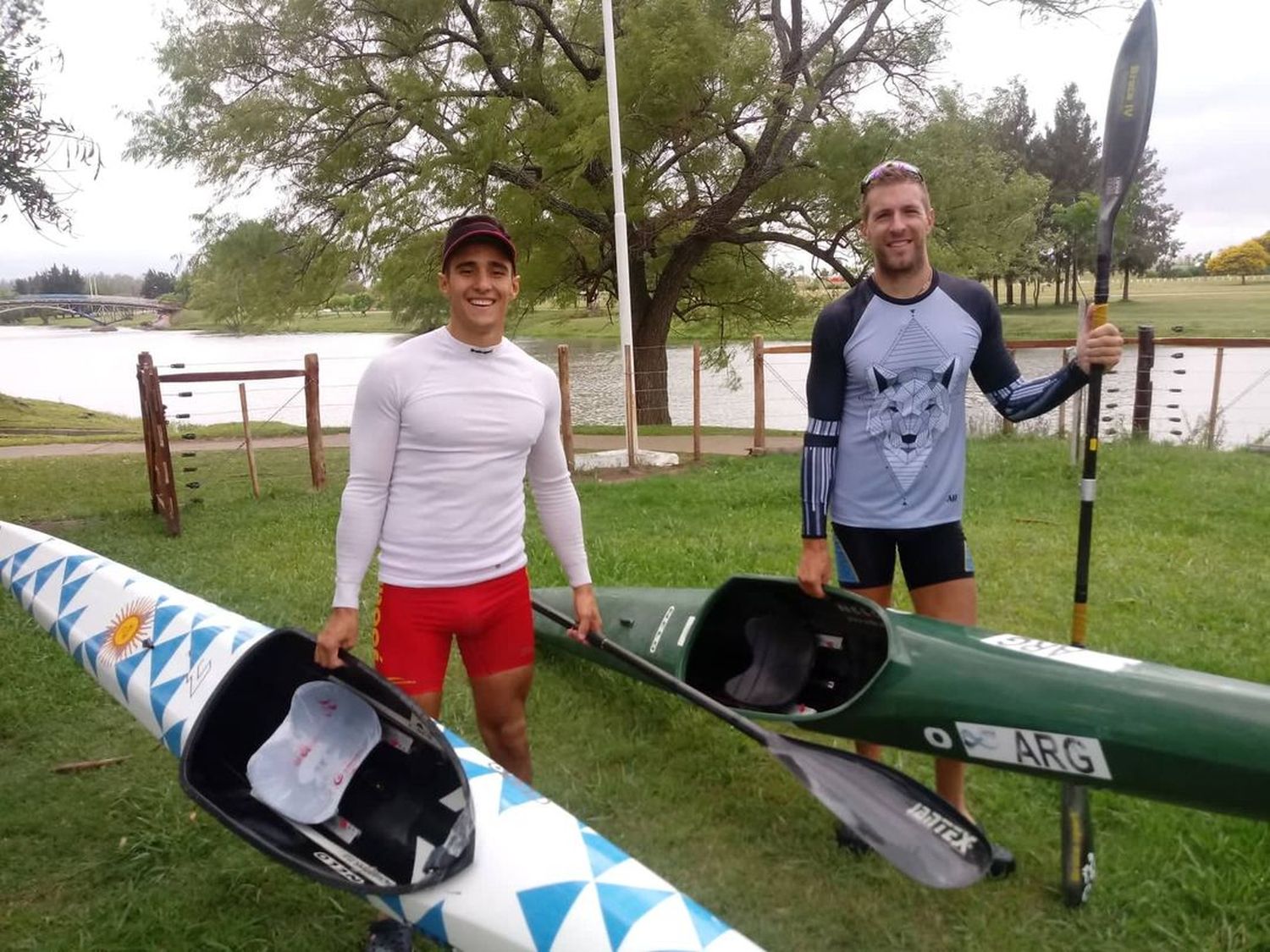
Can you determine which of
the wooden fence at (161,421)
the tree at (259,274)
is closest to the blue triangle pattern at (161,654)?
the wooden fence at (161,421)

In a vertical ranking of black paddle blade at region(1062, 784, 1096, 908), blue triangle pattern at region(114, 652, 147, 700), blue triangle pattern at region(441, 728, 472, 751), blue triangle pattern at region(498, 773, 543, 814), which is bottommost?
black paddle blade at region(1062, 784, 1096, 908)

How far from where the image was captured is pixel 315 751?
250cm

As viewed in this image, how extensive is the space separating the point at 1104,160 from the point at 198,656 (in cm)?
322

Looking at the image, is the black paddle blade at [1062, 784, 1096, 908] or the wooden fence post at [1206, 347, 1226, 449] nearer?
the black paddle blade at [1062, 784, 1096, 908]

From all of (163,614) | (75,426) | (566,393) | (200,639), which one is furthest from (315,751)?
(75,426)

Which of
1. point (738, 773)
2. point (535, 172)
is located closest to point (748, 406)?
point (535, 172)

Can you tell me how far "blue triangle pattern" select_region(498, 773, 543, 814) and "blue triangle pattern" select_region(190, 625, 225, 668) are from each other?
1.45m

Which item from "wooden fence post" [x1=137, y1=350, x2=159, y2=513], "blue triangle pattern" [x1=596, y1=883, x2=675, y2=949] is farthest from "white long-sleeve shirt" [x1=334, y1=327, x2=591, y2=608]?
"wooden fence post" [x1=137, y1=350, x2=159, y2=513]

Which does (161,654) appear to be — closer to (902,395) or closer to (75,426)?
(902,395)

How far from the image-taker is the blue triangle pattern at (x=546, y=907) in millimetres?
1843

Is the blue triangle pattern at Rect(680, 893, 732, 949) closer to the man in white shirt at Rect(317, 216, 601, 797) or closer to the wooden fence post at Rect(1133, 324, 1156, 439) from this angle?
the man in white shirt at Rect(317, 216, 601, 797)

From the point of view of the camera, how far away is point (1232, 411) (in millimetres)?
13484

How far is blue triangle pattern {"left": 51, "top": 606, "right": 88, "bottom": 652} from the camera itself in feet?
12.2

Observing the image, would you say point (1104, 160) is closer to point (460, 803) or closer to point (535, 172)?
point (460, 803)
